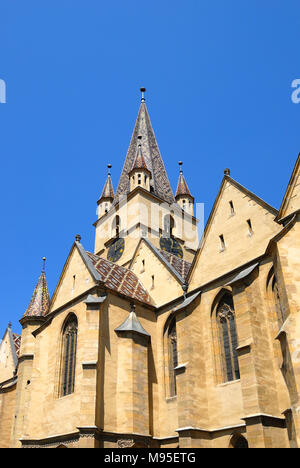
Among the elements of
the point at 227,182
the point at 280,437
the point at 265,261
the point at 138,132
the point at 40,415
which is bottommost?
the point at 280,437

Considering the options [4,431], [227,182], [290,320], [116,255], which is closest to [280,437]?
[290,320]

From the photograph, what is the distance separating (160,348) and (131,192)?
18.1 meters

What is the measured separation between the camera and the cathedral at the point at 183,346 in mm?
15219

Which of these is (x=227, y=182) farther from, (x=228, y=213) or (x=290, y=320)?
(x=290, y=320)

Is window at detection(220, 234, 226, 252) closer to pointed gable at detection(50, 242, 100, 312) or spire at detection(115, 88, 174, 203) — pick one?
pointed gable at detection(50, 242, 100, 312)

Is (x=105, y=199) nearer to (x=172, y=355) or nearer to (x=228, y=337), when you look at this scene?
(x=172, y=355)

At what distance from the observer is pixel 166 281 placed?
22.9 meters

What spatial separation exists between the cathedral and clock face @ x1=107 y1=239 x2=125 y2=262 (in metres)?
8.52

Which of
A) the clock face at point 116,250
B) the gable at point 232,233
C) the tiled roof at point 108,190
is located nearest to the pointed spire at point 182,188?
the tiled roof at point 108,190

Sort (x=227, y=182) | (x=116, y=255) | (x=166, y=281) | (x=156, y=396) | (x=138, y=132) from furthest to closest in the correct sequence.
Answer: (x=138, y=132) → (x=116, y=255) → (x=166, y=281) → (x=227, y=182) → (x=156, y=396)

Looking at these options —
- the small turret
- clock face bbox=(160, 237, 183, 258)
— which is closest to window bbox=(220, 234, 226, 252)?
clock face bbox=(160, 237, 183, 258)

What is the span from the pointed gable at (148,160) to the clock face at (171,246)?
467 cm

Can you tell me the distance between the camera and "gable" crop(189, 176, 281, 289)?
18672 millimetres

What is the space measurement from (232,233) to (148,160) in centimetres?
2322
